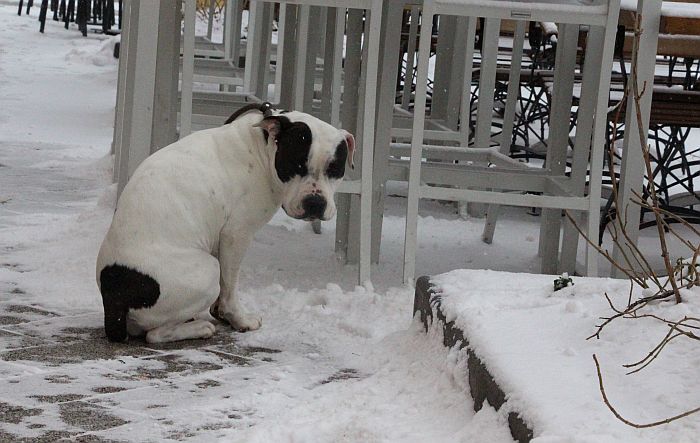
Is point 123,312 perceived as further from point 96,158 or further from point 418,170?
point 96,158

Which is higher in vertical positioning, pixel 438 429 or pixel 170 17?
pixel 170 17

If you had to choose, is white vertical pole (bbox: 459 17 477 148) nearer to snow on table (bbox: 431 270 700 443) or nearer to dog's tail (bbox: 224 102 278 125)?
dog's tail (bbox: 224 102 278 125)

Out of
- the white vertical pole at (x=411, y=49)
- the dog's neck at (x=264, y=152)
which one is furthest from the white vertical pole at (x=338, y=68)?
the dog's neck at (x=264, y=152)

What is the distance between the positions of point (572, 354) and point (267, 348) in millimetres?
1131

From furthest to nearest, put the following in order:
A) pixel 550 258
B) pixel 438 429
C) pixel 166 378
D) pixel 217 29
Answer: pixel 217 29 → pixel 550 258 → pixel 166 378 → pixel 438 429

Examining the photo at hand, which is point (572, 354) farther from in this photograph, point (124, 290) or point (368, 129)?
point (368, 129)

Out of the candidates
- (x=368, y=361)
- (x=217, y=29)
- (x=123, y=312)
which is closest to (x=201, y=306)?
(x=123, y=312)

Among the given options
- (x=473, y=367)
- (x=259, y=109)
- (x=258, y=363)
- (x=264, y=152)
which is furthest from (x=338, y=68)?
(x=473, y=367)

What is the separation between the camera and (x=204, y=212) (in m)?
3.56

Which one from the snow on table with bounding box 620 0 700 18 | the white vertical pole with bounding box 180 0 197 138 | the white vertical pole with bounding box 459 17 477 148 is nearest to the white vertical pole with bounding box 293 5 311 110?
the white vertical pole with bounding box 459 17 477 148

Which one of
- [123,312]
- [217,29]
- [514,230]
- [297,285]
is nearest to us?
[123,312]

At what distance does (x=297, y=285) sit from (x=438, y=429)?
1.65 metres

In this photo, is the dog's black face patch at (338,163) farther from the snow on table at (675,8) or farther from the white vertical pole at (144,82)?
the snow on table at (675,8)

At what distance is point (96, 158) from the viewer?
7.62 m
